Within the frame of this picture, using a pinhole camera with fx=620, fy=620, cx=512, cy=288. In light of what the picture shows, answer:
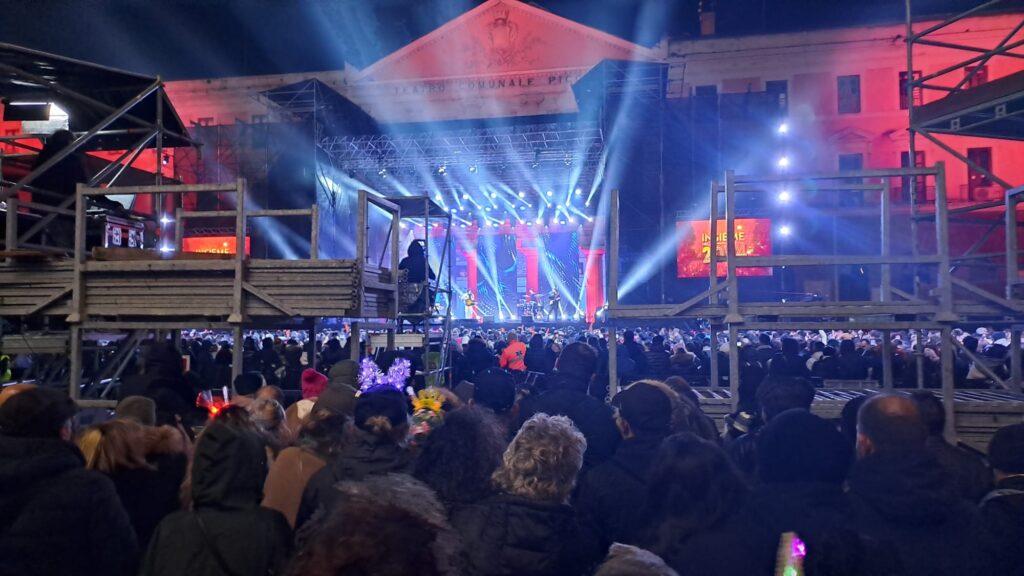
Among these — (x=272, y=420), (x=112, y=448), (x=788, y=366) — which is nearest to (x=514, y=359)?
(x=788, y=366)

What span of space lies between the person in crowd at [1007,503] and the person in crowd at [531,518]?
1.86 metres

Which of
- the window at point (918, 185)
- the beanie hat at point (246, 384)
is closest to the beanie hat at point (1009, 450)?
the beanie hat at point (246, 384)

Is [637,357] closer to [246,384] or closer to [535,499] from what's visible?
[246,384]

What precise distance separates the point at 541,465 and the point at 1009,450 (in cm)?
274

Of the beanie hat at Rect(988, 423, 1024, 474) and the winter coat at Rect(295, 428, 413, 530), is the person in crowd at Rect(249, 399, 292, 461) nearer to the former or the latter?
the winter coat at Rect(295, 428, 413, 530)

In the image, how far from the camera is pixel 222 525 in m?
2.80

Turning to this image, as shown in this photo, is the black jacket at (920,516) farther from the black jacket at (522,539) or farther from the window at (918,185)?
the window at (918,185)

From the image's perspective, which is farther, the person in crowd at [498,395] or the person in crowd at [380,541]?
the person in crowd at [498,395]

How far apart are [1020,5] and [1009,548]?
10421 millimetres

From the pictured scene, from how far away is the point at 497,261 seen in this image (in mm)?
40625

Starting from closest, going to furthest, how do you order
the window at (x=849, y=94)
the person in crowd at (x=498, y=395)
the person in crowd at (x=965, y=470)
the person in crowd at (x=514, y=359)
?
the person in crowd at (x=965, y=470) < the person in crowd at (x=498, y=395) < the person in crowd at (x=514, y=359) < the window at (x=849, y=94)

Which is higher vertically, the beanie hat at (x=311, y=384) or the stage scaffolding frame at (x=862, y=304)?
the stage scaffolding frame at (x=862, y=304)

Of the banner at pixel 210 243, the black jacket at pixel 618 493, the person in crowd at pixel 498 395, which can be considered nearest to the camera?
the black jacket at pixel 618 493

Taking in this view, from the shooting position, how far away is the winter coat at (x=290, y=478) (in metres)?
3.85
